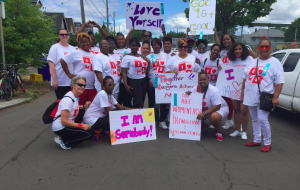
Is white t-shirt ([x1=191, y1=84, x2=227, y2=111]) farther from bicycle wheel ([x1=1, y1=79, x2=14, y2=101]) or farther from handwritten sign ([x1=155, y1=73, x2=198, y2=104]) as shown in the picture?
bicycle wheel ([x1=1, y1=79, x2=14, y2=101])

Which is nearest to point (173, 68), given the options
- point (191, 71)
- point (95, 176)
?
point (191, 71)

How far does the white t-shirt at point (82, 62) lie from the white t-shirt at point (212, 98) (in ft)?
7.00

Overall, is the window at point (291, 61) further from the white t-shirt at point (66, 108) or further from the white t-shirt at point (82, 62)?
the white t-shirt at point (66, 108)

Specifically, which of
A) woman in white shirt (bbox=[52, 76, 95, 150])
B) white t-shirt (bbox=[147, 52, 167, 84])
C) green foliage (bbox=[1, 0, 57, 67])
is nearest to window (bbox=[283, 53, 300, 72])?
white t-shirt (bbox=[147, 52, 167, 84])

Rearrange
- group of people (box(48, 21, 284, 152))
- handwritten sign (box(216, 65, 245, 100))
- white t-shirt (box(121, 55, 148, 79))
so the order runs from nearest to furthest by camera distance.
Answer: group of people (box(48, 21, 284, 152)), handwritten sign (box(216, 65, 245, 100)), white t-shirt (box(121, 55, 148, 79))

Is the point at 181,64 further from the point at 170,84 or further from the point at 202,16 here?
the point at 202,16

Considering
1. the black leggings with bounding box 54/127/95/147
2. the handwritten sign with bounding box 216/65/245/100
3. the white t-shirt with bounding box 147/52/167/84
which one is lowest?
the black leggings with bounding box 54/127/95/147

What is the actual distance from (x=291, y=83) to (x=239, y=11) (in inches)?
835

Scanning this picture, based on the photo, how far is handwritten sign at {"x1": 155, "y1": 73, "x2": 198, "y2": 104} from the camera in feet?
17.0

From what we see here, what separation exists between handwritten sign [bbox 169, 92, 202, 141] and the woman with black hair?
2.54ft

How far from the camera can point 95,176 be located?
10.8ft

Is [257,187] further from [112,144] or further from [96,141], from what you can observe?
[96,141]

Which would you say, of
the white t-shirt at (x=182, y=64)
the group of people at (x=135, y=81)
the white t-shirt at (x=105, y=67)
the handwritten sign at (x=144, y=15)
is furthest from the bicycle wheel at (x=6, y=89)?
the white t-shirt at (x=182, y=64)

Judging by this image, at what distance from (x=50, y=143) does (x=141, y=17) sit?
399 cm
